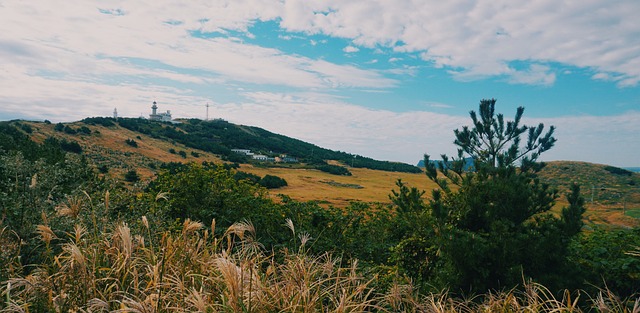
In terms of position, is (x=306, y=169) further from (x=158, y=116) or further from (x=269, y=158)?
(x=158, y=116)

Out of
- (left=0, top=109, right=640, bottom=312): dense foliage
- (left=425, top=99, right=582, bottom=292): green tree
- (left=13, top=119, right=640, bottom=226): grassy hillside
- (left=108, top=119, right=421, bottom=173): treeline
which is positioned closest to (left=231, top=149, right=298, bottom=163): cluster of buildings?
(left=108, top=119, right=421, bottom=173): treeline

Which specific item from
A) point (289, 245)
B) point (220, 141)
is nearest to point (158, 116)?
point (220, 141)

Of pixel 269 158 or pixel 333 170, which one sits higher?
pixel 269 158

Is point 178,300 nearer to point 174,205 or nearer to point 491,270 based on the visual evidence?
point 491,270

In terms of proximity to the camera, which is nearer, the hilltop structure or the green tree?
the green tree

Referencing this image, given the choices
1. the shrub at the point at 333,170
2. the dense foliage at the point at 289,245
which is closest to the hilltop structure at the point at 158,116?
the shrub at the point at 333,170

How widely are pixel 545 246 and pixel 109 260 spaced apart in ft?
23.4

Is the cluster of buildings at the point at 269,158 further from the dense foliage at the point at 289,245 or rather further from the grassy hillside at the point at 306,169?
the dense foliage at the point at 289,245

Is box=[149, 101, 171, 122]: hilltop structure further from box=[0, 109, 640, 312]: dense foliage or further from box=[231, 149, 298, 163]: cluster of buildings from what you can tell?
box=[0, 109, 640, 312]: dense foliage

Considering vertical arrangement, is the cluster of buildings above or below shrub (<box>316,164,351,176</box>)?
above

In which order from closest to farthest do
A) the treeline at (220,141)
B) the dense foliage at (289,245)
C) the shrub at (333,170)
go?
the dense foliage at (289,245) < the shrub at (333,170) < the treeline at (220,141)

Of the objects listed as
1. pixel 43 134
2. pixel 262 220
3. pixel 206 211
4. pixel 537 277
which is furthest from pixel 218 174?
pixel 43 134

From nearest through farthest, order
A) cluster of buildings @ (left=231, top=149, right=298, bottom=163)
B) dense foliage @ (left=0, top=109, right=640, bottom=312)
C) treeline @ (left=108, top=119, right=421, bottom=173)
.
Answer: dense foliage @ (left=0, top=109, right=640, bottom=312)
treeline @ (left=108, top=119, right=421, bottom=173)
cluster of buildings @ (left=231, top=149, right=298, bottom=163)

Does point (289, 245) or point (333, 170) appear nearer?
point (289, 245)
